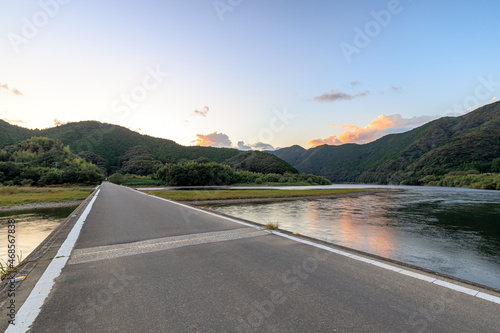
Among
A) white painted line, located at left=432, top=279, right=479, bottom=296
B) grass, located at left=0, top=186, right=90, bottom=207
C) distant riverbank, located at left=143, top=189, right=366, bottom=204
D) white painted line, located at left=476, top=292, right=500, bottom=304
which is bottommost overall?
grass, located at left=0, top=186, right=90, bottom=207

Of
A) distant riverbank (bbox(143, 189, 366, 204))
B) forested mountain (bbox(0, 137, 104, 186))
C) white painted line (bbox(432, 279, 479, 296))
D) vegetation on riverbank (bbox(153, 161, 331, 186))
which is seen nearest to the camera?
white painted line (bbox(432, 279, 479, 296))

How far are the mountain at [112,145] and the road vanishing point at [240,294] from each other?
151 metres

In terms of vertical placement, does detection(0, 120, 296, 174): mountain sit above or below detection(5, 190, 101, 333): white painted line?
above

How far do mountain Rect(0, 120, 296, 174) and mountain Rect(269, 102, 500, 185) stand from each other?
58.2m

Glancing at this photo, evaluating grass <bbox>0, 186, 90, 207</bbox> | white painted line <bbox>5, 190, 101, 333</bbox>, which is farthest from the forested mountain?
white painted line <bbox>5, 190, 101, 333</bbox>

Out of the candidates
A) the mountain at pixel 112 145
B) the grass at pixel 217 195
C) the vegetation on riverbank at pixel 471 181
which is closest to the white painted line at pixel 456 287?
the grass at pixel 217 195

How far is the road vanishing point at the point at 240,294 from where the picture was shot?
2.70 meters

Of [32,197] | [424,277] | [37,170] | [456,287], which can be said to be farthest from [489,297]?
[37,170]

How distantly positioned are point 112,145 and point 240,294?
19977 cm

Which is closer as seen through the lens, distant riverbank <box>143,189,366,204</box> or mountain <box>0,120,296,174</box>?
distant riverbank <box>143,189,366,204</box>

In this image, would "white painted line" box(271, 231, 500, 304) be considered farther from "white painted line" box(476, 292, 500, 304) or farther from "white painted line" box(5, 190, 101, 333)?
"white painted line" box(5, 190, 101, 333)

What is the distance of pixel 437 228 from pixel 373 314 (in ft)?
43.9

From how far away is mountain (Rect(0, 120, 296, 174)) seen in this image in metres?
158

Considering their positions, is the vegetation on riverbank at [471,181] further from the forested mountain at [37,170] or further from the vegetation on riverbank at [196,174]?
the forested mountain at [37,170]
